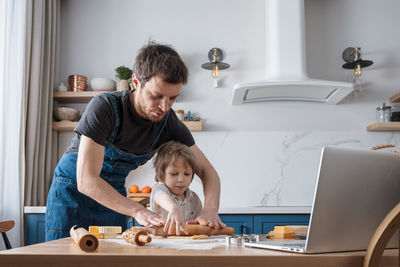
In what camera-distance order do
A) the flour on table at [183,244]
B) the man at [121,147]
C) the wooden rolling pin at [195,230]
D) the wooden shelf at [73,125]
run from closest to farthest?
the flour on table at [183,244] < the wooden rolling pin at [195,230] < the man at [121,147] < the wooden shelf at [73,125]

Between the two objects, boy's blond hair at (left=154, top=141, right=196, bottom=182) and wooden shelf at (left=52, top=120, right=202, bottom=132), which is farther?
wooden shelf at (left=52, top=120, right=202, bottom=132)

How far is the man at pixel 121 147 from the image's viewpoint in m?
1.19

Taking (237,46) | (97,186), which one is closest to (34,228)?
(97,186)

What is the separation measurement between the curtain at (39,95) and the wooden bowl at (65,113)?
2.4 inches

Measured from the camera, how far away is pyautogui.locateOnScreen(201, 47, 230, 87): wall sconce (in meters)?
3.25

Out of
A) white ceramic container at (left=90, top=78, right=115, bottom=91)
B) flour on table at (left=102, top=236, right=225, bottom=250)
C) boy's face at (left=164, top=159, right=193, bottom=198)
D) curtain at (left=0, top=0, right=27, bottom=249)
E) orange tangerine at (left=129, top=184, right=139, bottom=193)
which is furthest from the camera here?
white ceramic container at (left=90, top=78, right=115, bottom=91)

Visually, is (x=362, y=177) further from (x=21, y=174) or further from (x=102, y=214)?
(x=21, y=174)

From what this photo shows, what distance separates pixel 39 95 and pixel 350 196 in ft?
9.07

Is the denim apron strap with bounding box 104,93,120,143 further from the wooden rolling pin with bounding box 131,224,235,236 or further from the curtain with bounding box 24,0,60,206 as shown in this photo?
the curtain with bounding box 24,0,60,206

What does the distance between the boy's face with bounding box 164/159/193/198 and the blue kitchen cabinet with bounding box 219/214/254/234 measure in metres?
1.04

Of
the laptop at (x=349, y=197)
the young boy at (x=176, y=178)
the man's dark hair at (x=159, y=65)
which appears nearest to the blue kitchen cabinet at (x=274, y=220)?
the young boy at (x=176, y=178)

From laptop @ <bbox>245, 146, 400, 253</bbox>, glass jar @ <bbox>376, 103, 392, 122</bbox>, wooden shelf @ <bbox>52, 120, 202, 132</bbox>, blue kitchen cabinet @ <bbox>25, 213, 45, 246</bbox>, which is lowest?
blue kitchen cabinet @ <bbox>25, 213, 45, 246</bbox>

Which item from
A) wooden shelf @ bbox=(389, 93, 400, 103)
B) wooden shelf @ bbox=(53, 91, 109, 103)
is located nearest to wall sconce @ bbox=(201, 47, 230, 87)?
wooden shelf @ bbox=(53, 91, 109, 103)

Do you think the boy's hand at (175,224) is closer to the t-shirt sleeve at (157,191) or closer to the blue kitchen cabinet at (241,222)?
the t-shirt sleeve at (157,191)
